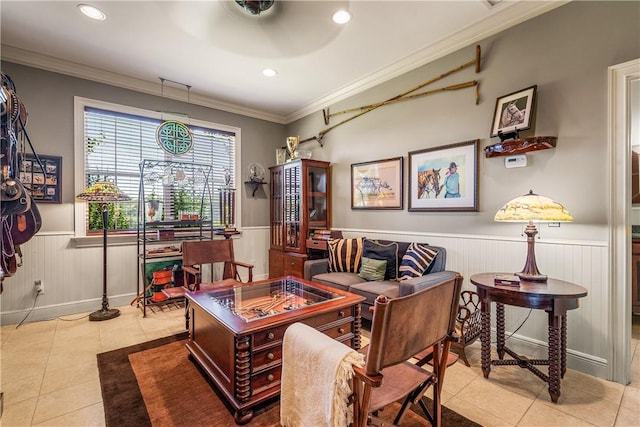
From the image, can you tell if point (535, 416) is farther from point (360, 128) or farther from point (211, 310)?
point (360, 128)

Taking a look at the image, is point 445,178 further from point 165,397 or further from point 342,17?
point 165,397

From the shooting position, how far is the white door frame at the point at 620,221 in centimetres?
201

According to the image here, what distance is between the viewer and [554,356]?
1849 mm

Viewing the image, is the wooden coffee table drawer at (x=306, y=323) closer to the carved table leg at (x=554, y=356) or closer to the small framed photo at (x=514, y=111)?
the carved table leg at (x=554, y=356)

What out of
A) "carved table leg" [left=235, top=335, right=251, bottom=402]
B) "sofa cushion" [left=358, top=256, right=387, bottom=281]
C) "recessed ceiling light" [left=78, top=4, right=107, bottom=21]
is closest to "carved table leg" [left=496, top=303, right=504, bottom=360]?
"sofa cushion" [left=358, top=256, right=387, bottom=281]

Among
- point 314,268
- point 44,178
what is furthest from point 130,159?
point 314,268

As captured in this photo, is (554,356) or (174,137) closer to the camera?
(554,356)

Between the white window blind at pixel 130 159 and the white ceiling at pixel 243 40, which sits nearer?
the white ceiling at pixel 243 40

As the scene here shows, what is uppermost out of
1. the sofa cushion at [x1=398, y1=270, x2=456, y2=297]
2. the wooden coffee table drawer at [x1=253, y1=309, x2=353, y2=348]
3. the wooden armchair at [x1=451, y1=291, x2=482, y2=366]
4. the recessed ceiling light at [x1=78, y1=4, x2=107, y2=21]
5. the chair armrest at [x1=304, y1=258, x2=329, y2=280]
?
the recessed ceiling light at [x1=78, y1=4, x2=107, y2=21]

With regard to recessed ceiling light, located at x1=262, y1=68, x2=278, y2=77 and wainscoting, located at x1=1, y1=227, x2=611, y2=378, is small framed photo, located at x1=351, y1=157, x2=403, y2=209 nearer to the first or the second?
wainscoting, located at x1=1, y1=227, x2=611, y2=378

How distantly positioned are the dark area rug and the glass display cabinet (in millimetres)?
2021

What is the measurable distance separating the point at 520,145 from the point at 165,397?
3187 millimetres

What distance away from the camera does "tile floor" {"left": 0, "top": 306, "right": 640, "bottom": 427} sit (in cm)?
170

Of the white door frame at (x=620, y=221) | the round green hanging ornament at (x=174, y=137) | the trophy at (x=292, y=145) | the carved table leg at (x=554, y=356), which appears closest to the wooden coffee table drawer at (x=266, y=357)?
the carved table leg at (x=554, y=356)
